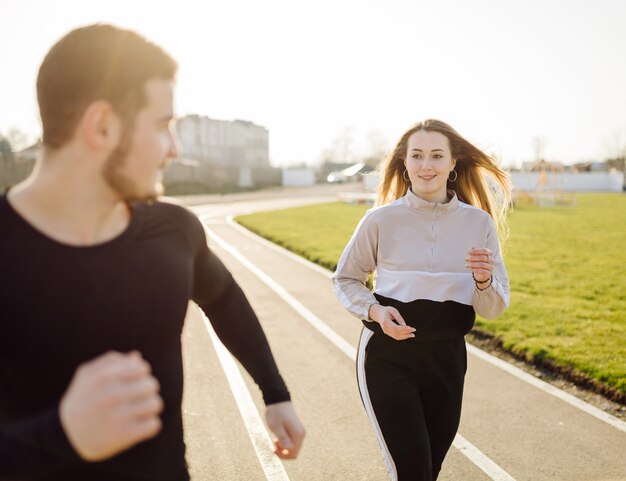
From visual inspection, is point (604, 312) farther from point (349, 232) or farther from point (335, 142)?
point (335, 142)

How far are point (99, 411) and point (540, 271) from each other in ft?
45.3

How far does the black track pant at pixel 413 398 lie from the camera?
301 cm

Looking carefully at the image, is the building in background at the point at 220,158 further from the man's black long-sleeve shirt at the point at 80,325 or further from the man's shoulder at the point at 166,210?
the man's black long-sleeve shirt at the point at 80,325

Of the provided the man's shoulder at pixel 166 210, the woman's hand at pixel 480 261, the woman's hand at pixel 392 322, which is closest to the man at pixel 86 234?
the man's shoulder at pixel 166 210

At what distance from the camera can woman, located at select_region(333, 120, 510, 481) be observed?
307 cm

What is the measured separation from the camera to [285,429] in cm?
195

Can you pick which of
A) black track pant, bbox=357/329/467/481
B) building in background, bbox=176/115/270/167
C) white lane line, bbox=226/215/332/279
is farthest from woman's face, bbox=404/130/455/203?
building in background, bbox=176/115/270/167

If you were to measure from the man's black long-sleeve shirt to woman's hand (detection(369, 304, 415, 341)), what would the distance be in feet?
5.07

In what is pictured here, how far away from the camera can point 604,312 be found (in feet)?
30.7

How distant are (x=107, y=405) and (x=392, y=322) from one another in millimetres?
2168

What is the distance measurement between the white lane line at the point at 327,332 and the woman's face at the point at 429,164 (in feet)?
6.92

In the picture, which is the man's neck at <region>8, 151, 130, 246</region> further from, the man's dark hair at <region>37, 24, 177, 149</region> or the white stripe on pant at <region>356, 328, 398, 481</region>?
the white stripe on pant at <region>356, 328, 398, 481</region>

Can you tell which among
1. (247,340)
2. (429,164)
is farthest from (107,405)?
(429,164)

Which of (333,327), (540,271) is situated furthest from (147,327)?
(540,271)
